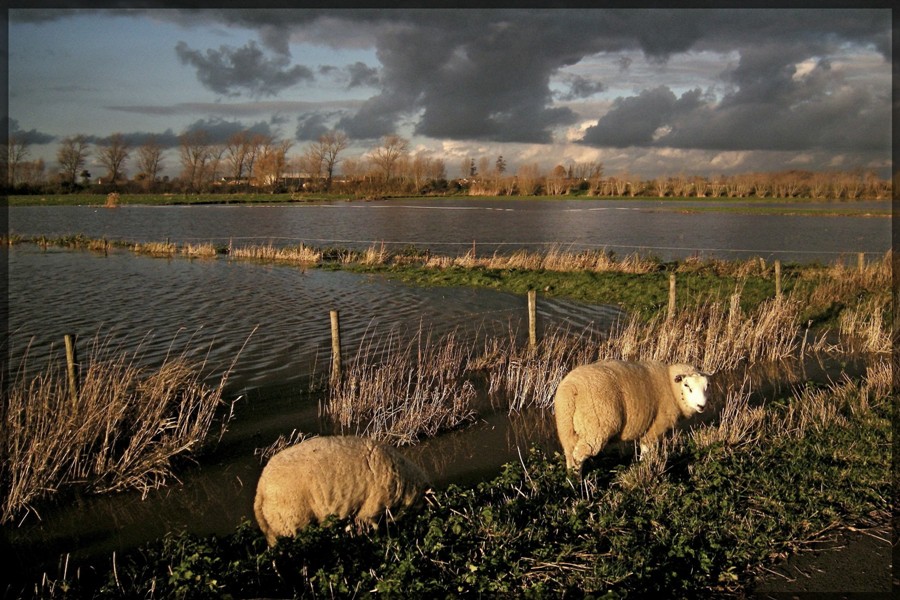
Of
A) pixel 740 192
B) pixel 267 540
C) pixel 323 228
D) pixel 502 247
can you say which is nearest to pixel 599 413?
pixel 267 540

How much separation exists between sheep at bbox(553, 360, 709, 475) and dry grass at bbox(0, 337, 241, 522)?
498 centimetres

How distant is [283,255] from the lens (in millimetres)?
31875

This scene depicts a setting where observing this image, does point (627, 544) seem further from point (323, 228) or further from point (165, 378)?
point (323, 228)

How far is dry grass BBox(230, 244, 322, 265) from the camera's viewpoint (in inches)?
1224

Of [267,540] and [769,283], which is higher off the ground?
[769,283]

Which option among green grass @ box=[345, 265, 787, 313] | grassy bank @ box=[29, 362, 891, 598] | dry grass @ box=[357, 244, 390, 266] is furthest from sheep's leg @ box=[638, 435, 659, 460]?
dry grass @ box=[357, 244, 390, 266]

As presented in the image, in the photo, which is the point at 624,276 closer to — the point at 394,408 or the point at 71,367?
the point at 394,408

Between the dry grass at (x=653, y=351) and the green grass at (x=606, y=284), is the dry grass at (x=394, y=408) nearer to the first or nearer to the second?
the dry grass at (x=653, y=351)

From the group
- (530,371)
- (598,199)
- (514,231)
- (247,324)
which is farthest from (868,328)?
(598,199)

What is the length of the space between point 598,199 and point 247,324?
107931mm

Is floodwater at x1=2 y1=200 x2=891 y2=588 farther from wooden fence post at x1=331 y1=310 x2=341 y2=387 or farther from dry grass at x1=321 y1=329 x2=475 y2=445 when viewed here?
wooden fence post at x1=331 y1=310 x2=341 y2=387

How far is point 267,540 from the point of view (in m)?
5.94

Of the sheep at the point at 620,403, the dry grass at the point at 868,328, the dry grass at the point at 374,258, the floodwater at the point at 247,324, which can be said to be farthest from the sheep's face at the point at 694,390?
the dry grass at the point at 374,258

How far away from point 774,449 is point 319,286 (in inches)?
730
